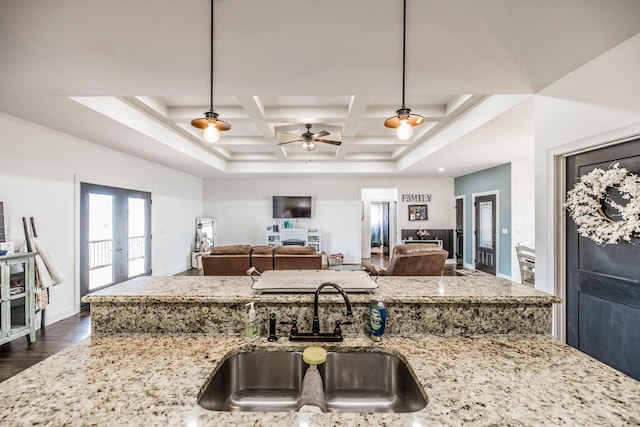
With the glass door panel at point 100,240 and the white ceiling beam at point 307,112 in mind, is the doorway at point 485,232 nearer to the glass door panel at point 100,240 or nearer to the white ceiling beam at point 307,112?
the white ceiling beam at point 307,112

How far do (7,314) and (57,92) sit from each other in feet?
7.32

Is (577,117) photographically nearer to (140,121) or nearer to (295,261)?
(295,261)

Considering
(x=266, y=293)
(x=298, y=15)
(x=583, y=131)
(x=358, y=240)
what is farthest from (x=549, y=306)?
(x=358, y=240)

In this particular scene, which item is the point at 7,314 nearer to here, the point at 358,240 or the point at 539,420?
the point at 539,420

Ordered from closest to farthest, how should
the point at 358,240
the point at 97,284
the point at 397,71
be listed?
the point at 397,71
the point at 97,284
the point at 358,240

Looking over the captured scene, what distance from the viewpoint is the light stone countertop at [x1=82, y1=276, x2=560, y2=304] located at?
128 cm

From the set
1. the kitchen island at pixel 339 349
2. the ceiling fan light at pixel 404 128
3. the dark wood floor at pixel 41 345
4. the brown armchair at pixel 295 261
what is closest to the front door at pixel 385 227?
the brown armchair at pixel 295 261

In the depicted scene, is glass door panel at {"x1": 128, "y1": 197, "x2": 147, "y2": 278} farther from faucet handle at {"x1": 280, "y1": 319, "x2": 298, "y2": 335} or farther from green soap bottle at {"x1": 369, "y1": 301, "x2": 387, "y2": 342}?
green soap bottle at {"x1": 369, "y1": 301, "x2": 387, "y2": 342}

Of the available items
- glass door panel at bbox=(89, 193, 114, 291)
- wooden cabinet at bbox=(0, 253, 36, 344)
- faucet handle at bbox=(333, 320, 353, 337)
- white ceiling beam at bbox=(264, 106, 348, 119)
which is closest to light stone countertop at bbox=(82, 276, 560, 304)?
faucet handle at bbox=(333, 320, 353, 337)

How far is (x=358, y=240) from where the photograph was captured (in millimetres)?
7910

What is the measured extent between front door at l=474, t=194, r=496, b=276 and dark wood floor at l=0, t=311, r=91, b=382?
7.21m

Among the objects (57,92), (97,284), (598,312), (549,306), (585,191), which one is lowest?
(97,284)

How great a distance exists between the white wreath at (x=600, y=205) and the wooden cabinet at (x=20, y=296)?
521 centimetres

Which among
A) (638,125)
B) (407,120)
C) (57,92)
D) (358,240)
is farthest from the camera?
(358,240)
